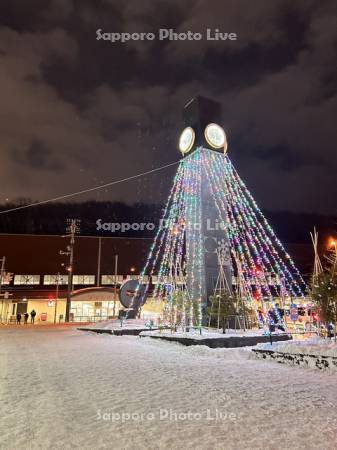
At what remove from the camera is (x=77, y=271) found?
48.6 m

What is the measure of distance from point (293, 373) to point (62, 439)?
6667 millimetres

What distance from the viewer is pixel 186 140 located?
27.7 meters

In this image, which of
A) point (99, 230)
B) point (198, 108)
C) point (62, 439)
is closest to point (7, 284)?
point (99, 230)

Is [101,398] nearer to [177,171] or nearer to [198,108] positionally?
[177,171]

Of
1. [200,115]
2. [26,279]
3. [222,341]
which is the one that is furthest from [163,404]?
[26,279]

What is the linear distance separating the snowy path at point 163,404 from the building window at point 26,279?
38209 millimetres

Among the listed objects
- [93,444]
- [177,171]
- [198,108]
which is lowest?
[93,444]

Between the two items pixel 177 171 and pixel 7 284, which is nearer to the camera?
pixel 177 171

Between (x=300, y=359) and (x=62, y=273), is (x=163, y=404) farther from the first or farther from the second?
(x=62, y=273)

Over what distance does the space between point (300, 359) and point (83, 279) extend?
41953 millimetres

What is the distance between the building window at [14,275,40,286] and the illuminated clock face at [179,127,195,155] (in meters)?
29.8

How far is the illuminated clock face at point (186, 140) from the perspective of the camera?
26984 mm

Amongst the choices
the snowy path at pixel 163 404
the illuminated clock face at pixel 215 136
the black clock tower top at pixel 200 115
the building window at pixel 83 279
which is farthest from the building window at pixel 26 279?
the snowy path at pixel 163 404

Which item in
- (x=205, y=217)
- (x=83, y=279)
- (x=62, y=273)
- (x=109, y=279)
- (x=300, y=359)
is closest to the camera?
(x=300, y=359)
